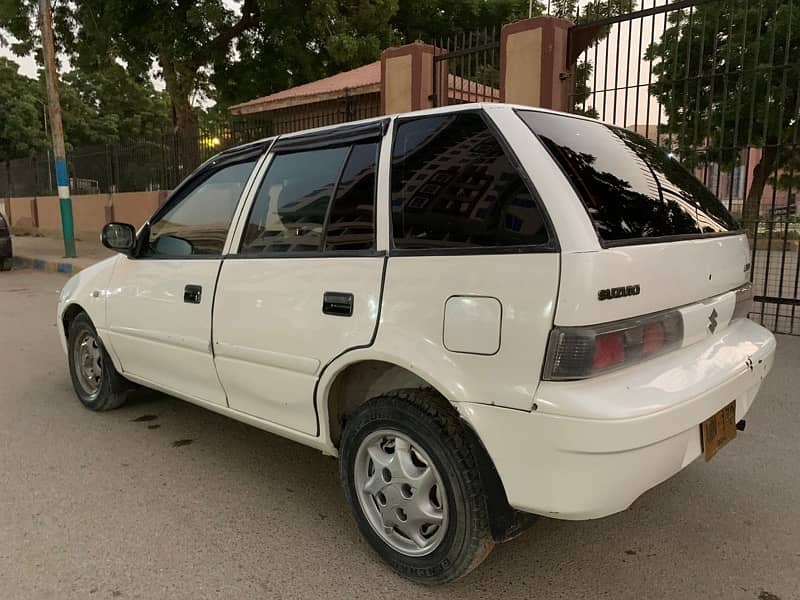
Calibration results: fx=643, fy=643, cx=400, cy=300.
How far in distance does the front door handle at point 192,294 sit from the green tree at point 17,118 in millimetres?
36666

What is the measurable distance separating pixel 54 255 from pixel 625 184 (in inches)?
612

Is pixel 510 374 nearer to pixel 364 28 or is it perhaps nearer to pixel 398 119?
pixel 398 119

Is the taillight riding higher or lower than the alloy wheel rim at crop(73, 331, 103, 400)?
higher

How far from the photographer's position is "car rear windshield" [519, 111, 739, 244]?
7.41 ft

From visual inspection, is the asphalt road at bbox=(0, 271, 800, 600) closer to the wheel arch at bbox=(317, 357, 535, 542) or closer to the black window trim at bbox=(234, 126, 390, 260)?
the wheel arch at bbox=(317, 357, 535, 542)

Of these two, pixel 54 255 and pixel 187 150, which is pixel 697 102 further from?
pixel 54 255

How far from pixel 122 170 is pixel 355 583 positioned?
55.0 feet

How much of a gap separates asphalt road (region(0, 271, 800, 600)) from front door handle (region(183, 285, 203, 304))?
95 centimetres

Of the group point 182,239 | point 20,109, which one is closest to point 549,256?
point 182,239

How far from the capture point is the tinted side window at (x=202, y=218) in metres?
3.31

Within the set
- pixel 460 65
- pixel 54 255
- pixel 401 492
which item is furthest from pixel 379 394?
pixel 54 255

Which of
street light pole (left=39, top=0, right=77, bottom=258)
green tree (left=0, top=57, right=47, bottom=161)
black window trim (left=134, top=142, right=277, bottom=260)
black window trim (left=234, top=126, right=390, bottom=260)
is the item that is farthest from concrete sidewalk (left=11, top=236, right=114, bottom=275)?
green tree (left=0, top=57, right=47, bottom=161)

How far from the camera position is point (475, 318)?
216 cm

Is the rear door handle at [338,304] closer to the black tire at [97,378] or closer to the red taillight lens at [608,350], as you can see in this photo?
the red taillight lens at [608,350]
